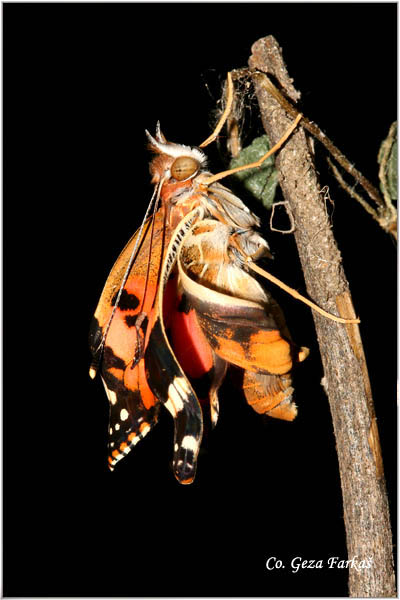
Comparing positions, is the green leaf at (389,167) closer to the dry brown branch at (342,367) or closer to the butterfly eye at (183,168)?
the dry brown branch at (342,367)

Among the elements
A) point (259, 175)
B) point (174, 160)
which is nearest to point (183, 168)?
point (174, 160)

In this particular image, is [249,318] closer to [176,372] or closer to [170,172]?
[176,372]

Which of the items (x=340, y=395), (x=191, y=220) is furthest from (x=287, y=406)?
(x=191, y=220)

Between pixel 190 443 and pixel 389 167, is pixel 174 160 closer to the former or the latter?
pixel 389 167

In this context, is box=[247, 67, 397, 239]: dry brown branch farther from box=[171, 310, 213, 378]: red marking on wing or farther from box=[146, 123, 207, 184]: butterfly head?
box=[171, 310, 213, 378]: red marking on wing

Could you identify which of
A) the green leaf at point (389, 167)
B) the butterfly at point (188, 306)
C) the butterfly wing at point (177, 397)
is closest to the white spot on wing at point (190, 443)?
the butterfly wing at point (177, 397)

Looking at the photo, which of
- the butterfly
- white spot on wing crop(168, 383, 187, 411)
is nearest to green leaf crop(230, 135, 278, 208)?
the butterfly
